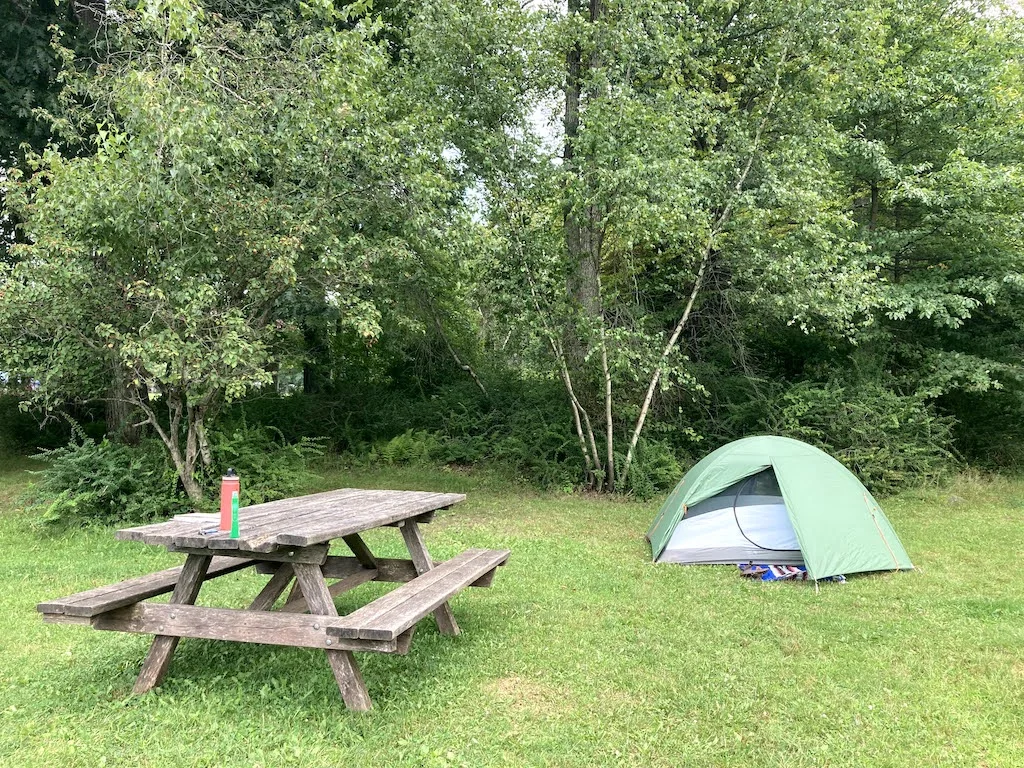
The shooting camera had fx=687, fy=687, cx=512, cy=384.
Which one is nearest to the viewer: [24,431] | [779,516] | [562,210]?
[779,516]

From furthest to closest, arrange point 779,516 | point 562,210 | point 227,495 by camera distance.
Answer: point 562,210, point 779,516, point 227,495

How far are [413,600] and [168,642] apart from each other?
125 centimetres

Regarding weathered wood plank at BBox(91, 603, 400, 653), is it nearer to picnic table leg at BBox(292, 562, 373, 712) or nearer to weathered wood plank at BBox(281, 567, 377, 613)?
picnic table leg at BBox(292, 562, 373, 712)

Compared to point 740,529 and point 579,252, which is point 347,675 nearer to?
point 740,529

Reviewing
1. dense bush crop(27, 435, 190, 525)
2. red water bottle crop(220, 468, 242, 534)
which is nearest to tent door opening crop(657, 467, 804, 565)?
red water bottle crop(220, 468, 242, 534)

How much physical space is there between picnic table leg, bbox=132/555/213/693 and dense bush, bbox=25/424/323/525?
4.51m

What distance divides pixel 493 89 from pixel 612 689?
7.54 m

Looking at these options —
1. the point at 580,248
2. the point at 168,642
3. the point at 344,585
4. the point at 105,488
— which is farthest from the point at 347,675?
the point at 580,248

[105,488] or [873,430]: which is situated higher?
[105,488]

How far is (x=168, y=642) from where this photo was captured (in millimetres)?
3447

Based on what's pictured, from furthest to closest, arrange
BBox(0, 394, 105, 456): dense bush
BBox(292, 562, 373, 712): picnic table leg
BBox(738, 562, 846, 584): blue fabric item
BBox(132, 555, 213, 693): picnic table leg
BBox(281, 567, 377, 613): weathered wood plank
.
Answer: BBox(0, 394, 105, 456): dense bush
BBox(738, 562, 846, 584): blue fabric item
BBox(281, 567, 377, 613): weathered wood plank
BBox(132, 555, 213, 693): picnic table leg
BBox(292, 562, 373, 712): picnic table leg

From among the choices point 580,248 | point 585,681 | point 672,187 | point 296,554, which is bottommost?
point 585,681

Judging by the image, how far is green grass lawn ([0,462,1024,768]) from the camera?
2.97 metres

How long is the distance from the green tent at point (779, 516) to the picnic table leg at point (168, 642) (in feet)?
13.6
